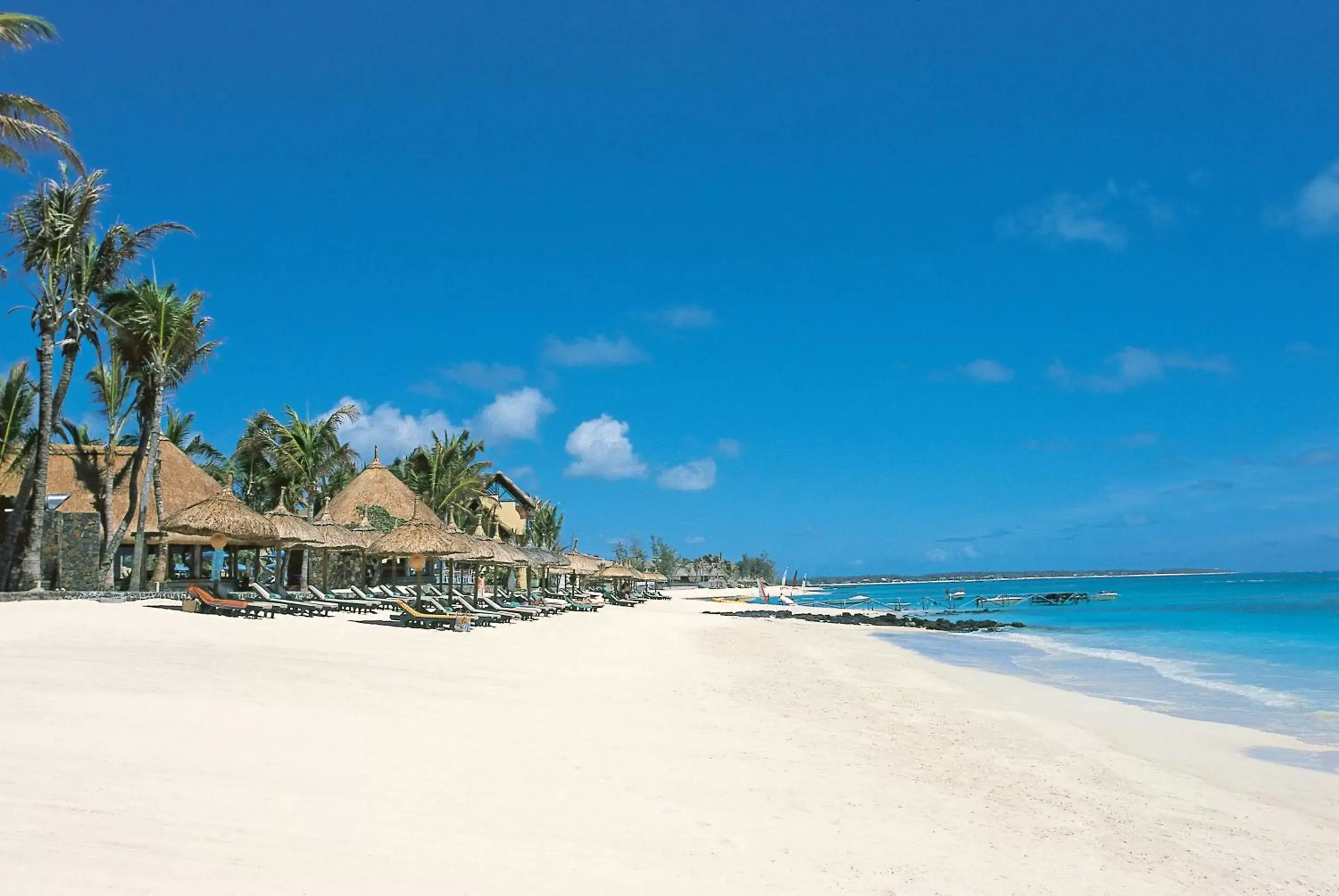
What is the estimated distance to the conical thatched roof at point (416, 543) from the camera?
2112cm

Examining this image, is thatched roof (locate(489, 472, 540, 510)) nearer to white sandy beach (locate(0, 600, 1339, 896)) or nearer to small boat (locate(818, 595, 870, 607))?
small boat (locate(818, 595, 870, 607))

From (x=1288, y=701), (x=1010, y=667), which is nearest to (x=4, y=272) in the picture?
(x=1010, y=667)

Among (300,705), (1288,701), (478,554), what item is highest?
(478,554)

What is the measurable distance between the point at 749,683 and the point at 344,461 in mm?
24441

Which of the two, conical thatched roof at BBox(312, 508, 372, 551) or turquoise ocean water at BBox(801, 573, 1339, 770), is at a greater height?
conical thatched roof at BBox(312, 508, 372, 551)

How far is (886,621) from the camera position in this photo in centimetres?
4141

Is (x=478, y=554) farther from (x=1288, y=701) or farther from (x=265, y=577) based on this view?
(x=1288, y=701)

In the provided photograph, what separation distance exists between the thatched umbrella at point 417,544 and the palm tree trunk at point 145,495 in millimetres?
4827

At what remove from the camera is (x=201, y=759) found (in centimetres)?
554

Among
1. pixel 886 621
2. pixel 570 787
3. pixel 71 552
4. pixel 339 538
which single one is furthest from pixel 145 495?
pixel 886 621

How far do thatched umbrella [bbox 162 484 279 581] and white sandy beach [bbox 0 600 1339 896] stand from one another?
6619 millimetres

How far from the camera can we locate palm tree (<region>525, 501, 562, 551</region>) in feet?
178

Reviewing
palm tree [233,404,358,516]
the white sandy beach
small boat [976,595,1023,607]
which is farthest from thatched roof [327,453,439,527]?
small boat [976,595,1023,607]

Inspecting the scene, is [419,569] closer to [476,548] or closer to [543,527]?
[476,548]
